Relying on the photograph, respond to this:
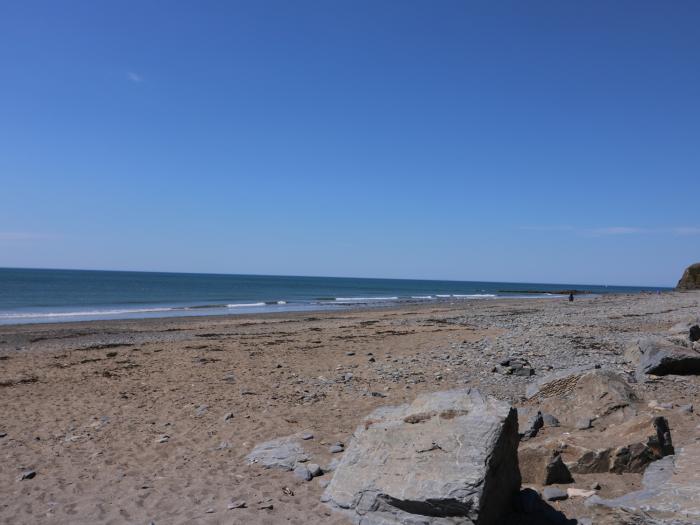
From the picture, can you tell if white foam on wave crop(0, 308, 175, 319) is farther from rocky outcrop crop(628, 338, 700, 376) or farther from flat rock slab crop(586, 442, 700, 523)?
flat rock slab crop(586, 442, 700, 523)

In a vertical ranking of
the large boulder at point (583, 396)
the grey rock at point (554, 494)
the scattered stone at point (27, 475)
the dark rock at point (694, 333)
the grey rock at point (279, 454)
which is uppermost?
the dark rock at point (694, 333)

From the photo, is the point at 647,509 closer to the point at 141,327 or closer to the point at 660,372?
the point at 660,372

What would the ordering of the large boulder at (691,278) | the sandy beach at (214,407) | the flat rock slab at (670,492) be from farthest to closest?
the large boulder at (691,278), the sandy beach at (214,407), the flat rock slab at (670,492)

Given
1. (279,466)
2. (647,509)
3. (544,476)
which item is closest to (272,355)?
(279,466)

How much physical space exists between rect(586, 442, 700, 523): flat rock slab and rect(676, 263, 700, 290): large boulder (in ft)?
326

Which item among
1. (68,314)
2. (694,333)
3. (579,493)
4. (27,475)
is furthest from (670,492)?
(68,314)

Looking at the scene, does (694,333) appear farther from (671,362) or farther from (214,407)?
(214,407)

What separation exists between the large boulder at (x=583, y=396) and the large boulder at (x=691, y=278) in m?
96.4

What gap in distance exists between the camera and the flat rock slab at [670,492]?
4.02 meters

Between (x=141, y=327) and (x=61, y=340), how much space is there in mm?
5857

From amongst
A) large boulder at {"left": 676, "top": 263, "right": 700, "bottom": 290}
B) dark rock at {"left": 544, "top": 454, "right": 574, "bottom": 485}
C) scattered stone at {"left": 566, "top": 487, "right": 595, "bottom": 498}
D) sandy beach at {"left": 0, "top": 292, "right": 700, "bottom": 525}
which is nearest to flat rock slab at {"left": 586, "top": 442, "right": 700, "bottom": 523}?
scattered stone at {"left": 566, "top": 487, "right": 595, "bottom": 498}

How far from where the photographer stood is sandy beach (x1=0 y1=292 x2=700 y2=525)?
5.96 metres

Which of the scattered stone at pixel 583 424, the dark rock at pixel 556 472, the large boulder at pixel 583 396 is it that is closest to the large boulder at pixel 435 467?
the dark rock at pixel 556 472

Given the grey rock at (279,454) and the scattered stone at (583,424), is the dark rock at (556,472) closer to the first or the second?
the scattered stone at (583,424)
